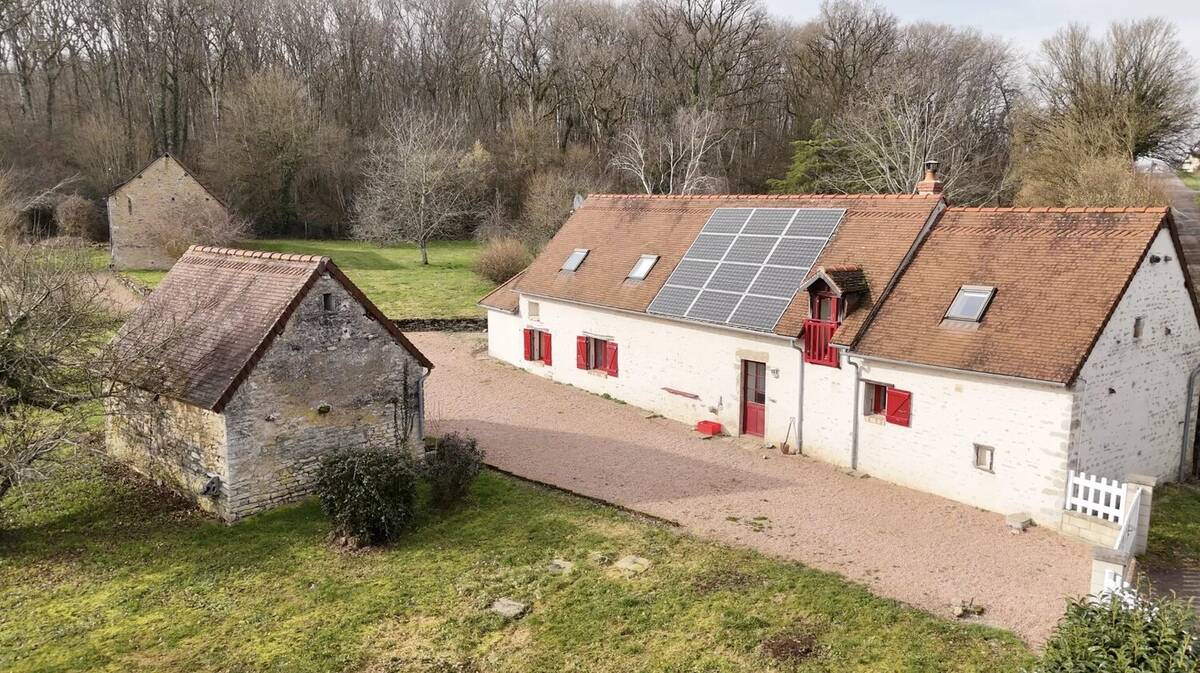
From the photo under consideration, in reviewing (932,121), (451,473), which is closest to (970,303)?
(451,473)

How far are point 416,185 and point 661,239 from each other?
90.6 feet

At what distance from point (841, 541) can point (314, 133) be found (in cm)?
5260

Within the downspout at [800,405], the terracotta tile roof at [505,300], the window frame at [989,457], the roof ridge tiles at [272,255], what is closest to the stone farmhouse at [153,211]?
the terracotta tile roof at [505,300]

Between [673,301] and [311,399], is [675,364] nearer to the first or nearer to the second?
[673,301]

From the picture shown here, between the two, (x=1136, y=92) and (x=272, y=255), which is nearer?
(x=272, y=255)

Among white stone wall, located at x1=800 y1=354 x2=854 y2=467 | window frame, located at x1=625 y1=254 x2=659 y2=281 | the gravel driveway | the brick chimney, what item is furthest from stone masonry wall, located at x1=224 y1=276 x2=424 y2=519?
the brick chimney

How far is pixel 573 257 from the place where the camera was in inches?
1097

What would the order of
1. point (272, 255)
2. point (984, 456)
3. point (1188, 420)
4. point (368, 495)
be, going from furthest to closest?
point (1188, 420)
point (272, 255)
point (984, 456)
point (368, 495)

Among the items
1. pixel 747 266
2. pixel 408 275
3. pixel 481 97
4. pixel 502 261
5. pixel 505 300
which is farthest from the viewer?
pixel 481 97

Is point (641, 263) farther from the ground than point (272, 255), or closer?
closer

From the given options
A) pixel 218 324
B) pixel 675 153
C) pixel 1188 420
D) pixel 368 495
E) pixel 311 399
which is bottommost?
pixel 368 495

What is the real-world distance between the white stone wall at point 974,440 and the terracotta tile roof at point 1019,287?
0.43m

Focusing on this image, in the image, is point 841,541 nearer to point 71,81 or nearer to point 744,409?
point 744,409

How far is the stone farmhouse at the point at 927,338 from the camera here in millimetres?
15805
